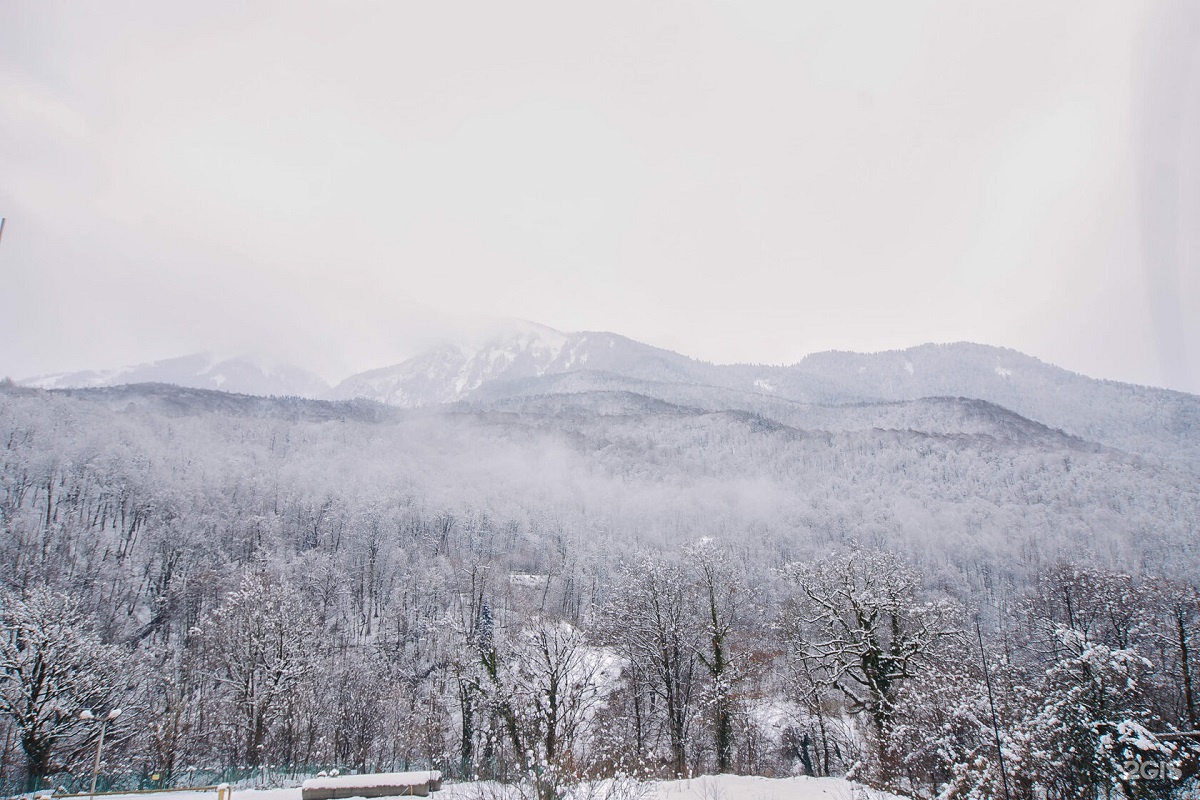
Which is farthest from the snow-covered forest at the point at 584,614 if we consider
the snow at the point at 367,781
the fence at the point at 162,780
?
the snow at the point at 367,781

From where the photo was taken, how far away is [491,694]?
28734 mm

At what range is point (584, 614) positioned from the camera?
84.9 m

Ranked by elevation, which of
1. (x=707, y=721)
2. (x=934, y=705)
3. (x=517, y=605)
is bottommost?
(x=517, y=605)

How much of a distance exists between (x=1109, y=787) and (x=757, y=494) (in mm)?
179040

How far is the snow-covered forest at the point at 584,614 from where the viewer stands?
21359mm

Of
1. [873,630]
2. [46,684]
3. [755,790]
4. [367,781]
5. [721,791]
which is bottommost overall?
[367,781]

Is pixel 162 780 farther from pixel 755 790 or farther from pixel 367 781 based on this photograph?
pixel 755 790

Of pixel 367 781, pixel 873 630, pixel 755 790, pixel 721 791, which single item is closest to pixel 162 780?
pixel 367 781

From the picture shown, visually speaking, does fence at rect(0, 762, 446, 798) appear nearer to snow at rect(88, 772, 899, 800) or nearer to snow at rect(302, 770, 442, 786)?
snow at rect(88, 772, 899, 800)

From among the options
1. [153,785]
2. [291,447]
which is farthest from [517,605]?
[291,447]

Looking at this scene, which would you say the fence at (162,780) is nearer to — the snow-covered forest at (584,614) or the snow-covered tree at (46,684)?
the snow-covered forest at (584,614)

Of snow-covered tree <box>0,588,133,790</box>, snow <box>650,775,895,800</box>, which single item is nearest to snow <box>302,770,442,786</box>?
snow <box>650,775,895,800</box>

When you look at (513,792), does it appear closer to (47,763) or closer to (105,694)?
(47,763)

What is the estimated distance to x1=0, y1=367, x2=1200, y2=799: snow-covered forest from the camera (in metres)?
21.4
